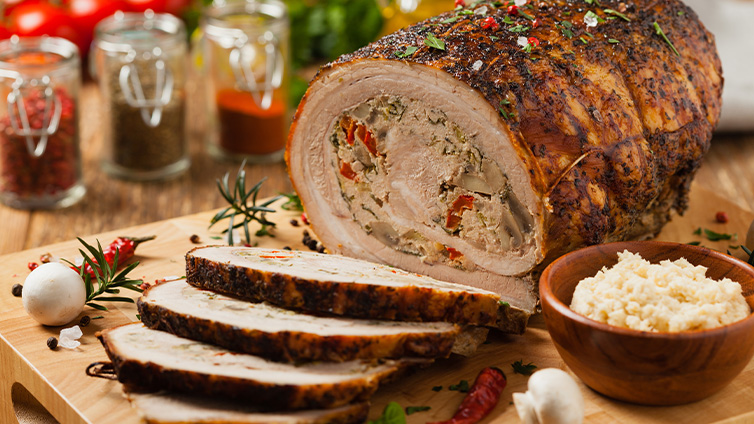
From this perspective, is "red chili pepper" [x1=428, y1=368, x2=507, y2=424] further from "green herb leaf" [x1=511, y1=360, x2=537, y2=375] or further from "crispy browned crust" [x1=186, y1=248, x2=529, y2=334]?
"crispy browned crust" [x1=186, y1=248, x2=529, y2=334]

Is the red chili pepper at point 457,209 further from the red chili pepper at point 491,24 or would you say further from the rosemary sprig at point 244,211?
the rosemary sprig at point 244,211

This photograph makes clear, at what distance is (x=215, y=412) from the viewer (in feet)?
9.50

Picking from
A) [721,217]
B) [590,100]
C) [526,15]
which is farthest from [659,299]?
[721,217]

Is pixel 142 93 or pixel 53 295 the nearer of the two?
pixel 53 295

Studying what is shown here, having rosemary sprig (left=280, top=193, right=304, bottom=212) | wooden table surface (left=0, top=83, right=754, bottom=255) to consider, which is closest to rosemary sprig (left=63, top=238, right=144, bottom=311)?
rosemary sprig (left=280, top=193, right=304, bottom=212)

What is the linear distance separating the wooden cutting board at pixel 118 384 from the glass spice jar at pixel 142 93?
1687 mm

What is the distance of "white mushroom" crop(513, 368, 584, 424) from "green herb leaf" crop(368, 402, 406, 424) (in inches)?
15.6

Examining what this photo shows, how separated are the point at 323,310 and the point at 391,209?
33.8 inches

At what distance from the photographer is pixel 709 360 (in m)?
2.98

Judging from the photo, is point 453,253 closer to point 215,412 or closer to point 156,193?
point 215,412

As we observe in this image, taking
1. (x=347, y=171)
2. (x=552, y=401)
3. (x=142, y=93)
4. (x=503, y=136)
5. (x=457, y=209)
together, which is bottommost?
(x=552, y=401)

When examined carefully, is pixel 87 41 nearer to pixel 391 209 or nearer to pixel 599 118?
pixel 391 209

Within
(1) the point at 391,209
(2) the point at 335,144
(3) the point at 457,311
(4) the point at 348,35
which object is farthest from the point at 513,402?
(4) the point at 348,35

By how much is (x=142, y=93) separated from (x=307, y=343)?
3.27 m
